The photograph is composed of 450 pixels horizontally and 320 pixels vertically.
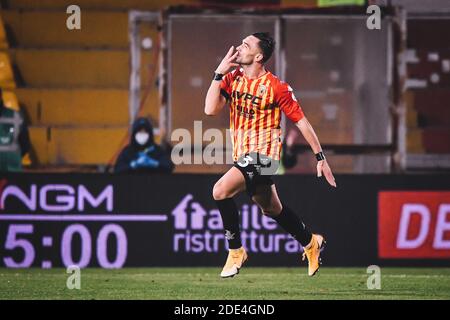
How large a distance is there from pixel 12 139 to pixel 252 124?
5443 millimetres

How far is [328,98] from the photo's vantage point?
18172 mm

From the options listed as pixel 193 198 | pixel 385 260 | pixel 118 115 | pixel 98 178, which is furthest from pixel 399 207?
pixel 118 115

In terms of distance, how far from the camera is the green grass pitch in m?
11.5

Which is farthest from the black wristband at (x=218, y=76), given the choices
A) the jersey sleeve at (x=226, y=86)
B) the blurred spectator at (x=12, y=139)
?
the blurred spectator at (x=12, y=139)

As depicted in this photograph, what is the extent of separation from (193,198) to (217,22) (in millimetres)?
3414

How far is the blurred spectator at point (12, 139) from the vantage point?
15789mm

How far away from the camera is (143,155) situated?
1523 centimetres

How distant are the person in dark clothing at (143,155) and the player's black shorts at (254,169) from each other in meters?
3.81

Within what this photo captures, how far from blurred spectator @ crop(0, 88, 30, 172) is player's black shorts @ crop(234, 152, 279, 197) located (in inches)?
201
